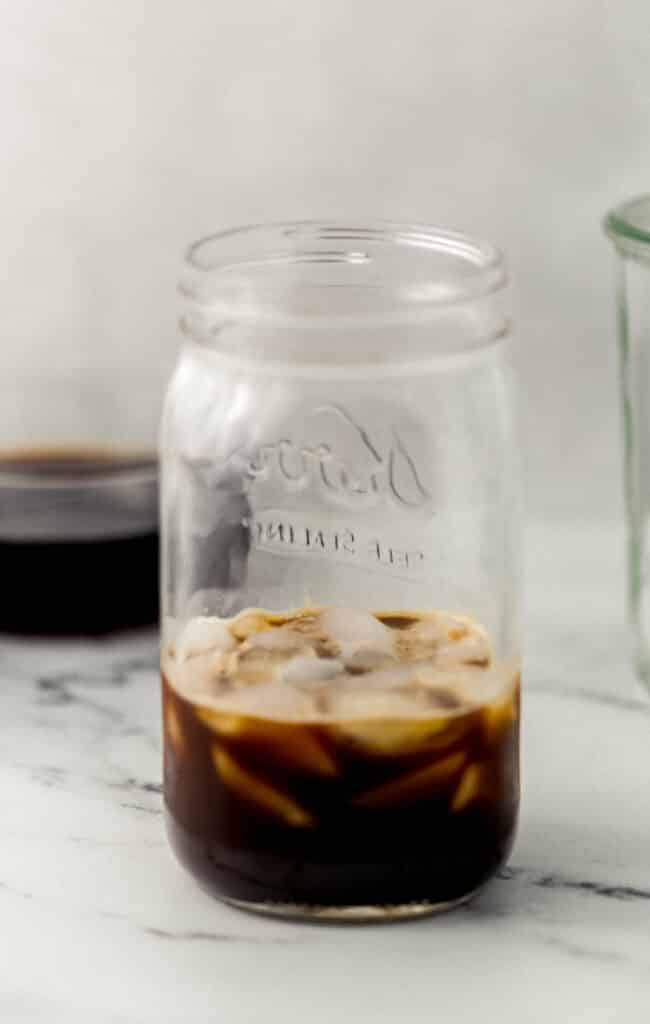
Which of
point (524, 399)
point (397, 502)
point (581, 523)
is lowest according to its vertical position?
point (581, 523)

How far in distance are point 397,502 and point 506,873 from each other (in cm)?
19

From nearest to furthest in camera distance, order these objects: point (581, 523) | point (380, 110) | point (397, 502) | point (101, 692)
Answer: point (397, 502)
point (101, 692)
point (380, 110)
point (581, 523)

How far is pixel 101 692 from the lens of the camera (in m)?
1.09

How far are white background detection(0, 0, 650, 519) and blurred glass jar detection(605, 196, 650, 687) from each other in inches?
8.5

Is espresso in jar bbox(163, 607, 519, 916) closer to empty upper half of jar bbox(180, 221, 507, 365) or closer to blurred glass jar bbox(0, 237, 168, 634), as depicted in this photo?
empty upper half of jar bbox(180, 221, 507, 365)

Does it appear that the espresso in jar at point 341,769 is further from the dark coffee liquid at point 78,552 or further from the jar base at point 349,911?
the dark coffee liquid at point 78,552

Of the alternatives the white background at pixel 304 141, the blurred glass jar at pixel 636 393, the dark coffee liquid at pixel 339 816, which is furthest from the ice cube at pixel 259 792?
the white background at pixel 304 141

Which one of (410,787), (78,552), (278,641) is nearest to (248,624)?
(278,641)

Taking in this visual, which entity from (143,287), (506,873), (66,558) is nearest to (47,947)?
(506,873)

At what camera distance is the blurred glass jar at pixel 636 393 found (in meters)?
1.00

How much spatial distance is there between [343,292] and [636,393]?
218 mm

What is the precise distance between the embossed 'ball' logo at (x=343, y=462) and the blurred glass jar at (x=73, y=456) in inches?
12.2

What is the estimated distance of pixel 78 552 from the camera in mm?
Answer: 1134

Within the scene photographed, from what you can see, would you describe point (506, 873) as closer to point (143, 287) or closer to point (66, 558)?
point (66, 558)
